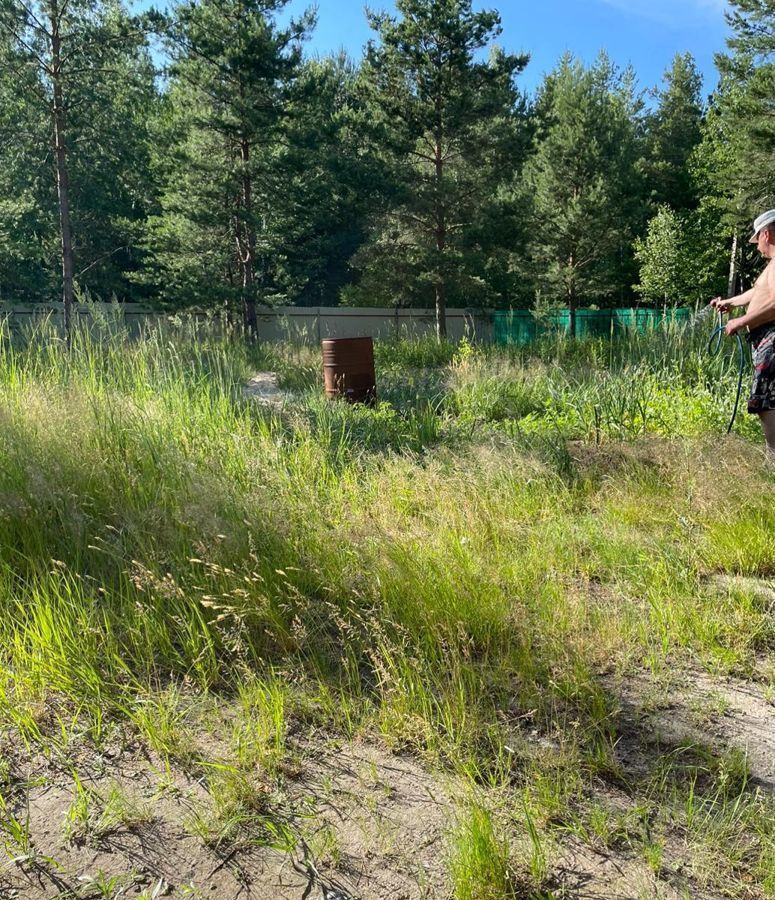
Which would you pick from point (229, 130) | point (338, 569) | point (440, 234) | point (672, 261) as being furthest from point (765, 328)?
point (672, 261)

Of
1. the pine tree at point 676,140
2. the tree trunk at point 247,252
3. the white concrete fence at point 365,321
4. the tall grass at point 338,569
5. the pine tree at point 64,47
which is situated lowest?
the tall grass at point 338,569

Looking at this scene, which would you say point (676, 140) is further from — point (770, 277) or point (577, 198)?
point (770, 277)

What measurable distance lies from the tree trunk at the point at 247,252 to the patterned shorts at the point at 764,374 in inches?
483

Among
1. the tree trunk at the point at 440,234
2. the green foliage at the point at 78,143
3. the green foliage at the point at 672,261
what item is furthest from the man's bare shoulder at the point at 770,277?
the green foliage at the point at 672,261

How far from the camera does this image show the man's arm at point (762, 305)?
3.17 m

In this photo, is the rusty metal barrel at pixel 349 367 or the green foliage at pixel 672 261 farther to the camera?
the green foliage at pixel 672 261

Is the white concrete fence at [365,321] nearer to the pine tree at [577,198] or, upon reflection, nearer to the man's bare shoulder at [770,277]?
the pine tree at [577,198]

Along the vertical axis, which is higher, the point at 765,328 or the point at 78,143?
the point at 78,143

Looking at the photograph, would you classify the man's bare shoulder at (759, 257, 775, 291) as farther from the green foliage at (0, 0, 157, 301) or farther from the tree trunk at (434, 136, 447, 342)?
the tree trunk at (434, 136, 447, 342)

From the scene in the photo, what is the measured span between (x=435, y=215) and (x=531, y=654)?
1701 centimetres

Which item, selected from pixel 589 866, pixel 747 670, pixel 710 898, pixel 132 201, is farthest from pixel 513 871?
pixel 132 201

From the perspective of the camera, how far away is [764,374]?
10.7ft

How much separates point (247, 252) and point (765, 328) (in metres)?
13.8

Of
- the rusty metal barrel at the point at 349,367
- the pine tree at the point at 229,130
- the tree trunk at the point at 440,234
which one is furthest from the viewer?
the tree trunk at the point at 440,234
